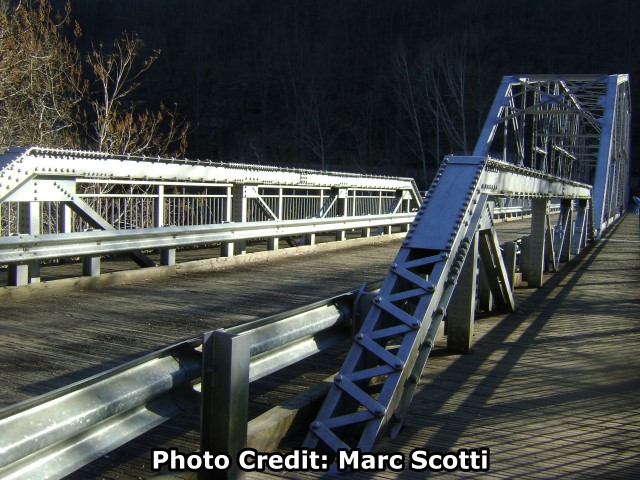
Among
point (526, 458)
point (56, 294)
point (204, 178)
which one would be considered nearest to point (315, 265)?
point (204, 178)

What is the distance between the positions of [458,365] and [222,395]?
10.8 ft

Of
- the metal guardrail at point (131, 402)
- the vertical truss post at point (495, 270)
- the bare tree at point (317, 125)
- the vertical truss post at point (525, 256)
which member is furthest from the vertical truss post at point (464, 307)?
the bare tree at point (317, 125)

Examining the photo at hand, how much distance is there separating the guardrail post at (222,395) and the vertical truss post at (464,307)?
3.41 meters

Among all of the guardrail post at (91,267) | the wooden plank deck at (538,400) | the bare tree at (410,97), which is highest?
the bare tree at (410,97)

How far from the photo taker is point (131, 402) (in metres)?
3.06

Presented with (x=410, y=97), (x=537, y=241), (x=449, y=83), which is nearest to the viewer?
(x=537, y=241)

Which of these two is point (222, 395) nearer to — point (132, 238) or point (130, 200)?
point (132, 238)

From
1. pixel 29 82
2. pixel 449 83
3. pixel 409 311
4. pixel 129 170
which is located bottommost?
pixel 409 311

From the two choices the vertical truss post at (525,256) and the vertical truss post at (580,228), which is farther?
the vertical truss post at (580,228)

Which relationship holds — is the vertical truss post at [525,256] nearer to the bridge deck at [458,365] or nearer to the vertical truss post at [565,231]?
the bridge deck at [458,365]

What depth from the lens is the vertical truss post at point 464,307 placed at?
6453mm

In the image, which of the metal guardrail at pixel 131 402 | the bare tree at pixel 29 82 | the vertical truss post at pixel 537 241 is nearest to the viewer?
the metal guardrail at pixel 131 402

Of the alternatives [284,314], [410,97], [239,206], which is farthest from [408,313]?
[410,97]

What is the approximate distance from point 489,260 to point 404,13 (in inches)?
3805
